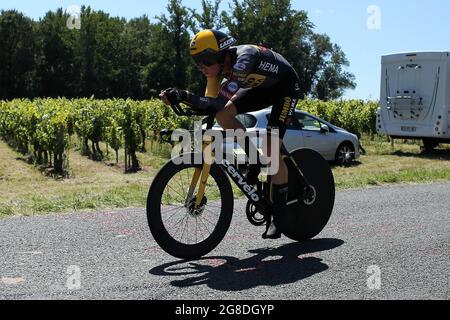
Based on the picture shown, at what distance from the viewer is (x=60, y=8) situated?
9488 cm

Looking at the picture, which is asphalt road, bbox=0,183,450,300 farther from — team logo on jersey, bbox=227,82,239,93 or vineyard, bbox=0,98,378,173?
vineyard, bbox=0,98,378,173

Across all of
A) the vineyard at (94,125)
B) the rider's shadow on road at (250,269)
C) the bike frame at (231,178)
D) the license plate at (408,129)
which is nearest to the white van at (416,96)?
the license plate at (408,129)

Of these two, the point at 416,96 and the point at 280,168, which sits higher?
the point at 416,96

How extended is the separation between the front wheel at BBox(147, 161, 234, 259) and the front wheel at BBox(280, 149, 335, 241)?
636mm

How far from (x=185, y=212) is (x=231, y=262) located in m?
0.56

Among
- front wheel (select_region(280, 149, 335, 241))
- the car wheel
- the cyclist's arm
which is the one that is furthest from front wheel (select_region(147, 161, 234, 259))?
the car wheel

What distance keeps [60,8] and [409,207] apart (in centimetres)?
9564

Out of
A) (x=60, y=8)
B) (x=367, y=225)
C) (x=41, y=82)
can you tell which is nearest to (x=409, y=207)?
(x=367, y=225)

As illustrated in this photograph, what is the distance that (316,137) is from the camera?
15.6 m

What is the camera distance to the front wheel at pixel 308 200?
5488 millimetres

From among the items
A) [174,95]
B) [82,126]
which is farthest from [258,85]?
[82,126]

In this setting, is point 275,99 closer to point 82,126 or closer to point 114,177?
point 114,177
